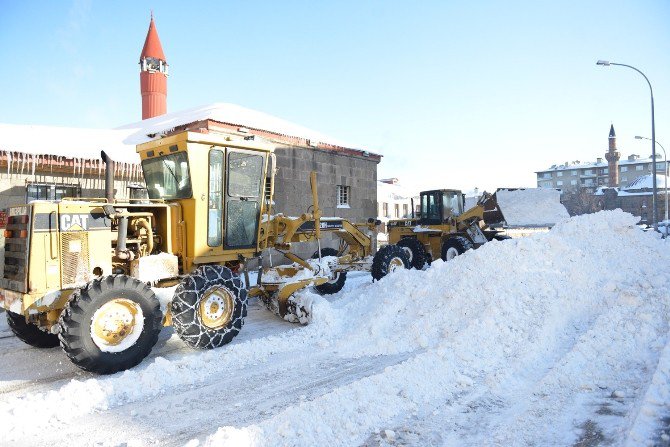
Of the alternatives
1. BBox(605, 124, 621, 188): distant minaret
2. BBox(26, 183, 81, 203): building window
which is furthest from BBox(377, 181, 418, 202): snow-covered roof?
BBox(605, 124, 621, 188): distant minaret

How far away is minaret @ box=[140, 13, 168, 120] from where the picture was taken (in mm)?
26703

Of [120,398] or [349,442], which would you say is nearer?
[349,442]

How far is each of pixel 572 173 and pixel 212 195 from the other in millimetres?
93568

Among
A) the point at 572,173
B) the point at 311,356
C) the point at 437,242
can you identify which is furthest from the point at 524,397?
the point at 572,173

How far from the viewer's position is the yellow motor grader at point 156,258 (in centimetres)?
473

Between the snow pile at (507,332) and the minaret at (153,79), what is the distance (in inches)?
906

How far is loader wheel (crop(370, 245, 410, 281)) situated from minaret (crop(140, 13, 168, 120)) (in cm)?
2180

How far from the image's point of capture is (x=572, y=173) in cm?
8638

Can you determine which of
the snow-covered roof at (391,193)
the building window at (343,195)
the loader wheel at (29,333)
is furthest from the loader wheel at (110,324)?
the snow-covered roof at (391,193)

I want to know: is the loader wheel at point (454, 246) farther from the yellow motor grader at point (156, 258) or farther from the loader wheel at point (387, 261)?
the yellow motor grader at point (156, 258)

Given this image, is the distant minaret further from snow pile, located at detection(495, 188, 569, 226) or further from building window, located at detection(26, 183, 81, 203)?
building window, located at detection(26, 183, 81, 203)

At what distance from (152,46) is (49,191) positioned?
69.9 ft

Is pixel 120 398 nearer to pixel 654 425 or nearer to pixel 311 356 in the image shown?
pixel 311 356

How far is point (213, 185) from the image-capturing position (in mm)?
6160
